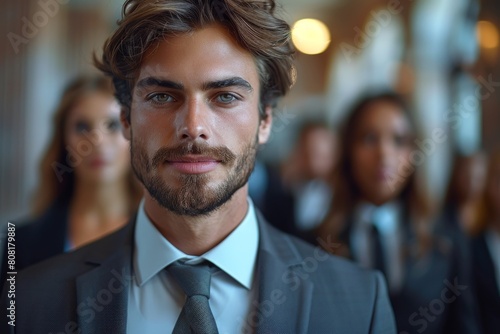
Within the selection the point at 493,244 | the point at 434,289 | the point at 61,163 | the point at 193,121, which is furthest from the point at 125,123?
the point at 493,244

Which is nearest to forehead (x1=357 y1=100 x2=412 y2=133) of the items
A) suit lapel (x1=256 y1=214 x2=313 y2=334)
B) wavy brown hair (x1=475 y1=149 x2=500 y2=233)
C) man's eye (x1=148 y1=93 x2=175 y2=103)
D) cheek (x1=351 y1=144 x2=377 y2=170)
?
cheek (x1=351 y1=144 x2=377 y2=170)

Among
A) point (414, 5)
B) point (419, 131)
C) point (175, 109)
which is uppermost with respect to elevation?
point (414, 5)

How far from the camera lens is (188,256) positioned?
1.44m

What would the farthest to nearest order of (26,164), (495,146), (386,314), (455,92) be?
(455,92)
(495,146)
(26,164)
(386,314)

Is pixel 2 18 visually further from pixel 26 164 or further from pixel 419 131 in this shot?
pixel 419 131

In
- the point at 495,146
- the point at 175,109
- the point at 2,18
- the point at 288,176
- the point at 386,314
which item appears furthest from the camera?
the point at 288,176

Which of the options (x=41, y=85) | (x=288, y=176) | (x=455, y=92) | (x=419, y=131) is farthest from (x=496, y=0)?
(x=41, y=85)

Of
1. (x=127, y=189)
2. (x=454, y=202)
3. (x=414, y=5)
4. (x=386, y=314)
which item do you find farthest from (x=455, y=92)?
(x=386, y=314)

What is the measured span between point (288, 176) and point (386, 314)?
1.96m

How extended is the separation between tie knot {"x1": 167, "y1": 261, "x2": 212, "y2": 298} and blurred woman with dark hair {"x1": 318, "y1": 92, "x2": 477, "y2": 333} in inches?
52.1

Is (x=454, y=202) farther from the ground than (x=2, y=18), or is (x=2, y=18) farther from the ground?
(x=2, y=18)

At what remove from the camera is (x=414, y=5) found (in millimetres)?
4215

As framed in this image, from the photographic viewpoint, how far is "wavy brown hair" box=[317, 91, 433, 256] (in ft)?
8.97

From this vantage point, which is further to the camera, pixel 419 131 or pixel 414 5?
pixel 414 5
